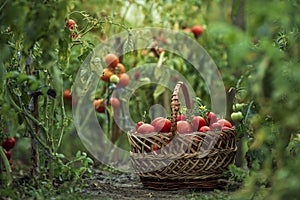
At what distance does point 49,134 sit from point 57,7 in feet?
2.75

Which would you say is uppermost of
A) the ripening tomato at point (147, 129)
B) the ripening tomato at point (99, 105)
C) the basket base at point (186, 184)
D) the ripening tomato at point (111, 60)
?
the ripening tomato at point (111, 60)

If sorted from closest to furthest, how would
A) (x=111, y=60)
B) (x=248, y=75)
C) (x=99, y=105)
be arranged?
(x=248, y=75) → (x=111, y=60) → (x=99, y=105)

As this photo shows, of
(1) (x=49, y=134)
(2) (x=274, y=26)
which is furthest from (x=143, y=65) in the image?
(2) (x=274, y=26)

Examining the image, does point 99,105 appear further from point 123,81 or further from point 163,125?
point 163,125

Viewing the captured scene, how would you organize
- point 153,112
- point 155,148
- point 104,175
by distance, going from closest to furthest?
point 155,148, point 104,175, point 153,112

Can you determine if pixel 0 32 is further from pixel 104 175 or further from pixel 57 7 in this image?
pixel 104 175

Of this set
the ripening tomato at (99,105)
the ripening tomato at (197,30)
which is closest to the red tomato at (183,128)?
the ripening tomato at (99,105)

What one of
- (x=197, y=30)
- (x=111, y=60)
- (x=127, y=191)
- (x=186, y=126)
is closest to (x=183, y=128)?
(x=186, y=126)

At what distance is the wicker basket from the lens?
202 centimetres

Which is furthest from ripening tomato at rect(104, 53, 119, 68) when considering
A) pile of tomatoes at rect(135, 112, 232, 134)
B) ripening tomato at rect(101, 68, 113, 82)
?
pile of tomatoes at rect(135, 112, 232, 134)

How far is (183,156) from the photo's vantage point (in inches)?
79.6

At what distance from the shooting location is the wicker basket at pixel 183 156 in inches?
79.5

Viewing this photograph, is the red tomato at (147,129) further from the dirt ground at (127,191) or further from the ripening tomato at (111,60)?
the ripening tomato at (111,60)

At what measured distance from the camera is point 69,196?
1.75 meters
